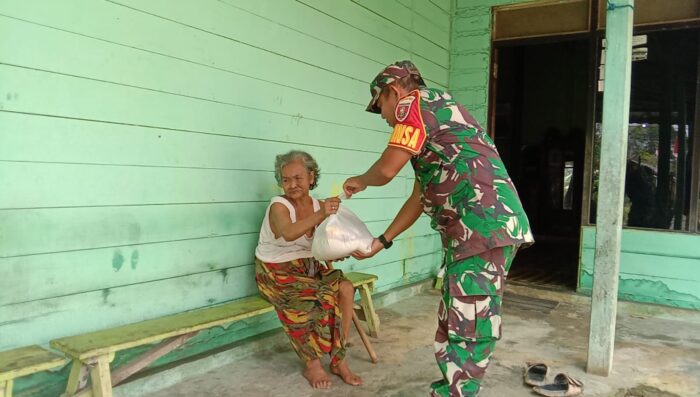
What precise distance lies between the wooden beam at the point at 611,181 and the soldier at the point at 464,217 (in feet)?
3.73

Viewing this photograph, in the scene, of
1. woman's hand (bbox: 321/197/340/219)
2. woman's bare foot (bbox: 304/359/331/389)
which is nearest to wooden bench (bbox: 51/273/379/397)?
woman's bare foot (bbox: 304/359/331/389)

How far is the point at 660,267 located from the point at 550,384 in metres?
2.35

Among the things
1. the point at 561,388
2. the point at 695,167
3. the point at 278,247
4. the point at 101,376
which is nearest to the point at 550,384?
the point at 561,388

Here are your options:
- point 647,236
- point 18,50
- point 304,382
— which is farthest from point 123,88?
point 647,236

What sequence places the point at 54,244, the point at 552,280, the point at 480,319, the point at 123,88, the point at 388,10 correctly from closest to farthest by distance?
the point at 480,319 < the point at 54,244 < the point at 123,88 < the point at 388,10 < the point at 552,280

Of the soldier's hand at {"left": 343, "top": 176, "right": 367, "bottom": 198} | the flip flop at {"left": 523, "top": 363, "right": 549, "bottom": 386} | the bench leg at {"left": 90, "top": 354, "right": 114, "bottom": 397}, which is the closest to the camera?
the bench leg at {"left": 90, "top": 354, "right": 114, "bottom": 397}

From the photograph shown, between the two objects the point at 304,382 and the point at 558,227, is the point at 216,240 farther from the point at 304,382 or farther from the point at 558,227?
the point at 558,227

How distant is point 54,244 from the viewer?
2096 mm

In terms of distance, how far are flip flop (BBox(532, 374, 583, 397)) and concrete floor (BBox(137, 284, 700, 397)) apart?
7cm

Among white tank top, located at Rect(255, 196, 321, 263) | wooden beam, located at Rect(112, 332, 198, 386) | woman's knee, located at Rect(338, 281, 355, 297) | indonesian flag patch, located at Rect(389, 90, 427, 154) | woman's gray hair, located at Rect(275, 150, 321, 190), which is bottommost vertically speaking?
wooden beam, located at Rect(112, 332, 198, 386)

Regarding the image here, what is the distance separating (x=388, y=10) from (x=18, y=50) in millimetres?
2921

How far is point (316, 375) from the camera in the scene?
2643 mm

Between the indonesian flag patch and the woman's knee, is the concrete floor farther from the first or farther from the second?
the indonesian flag patch

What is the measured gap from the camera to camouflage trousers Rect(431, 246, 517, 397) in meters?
1.94
